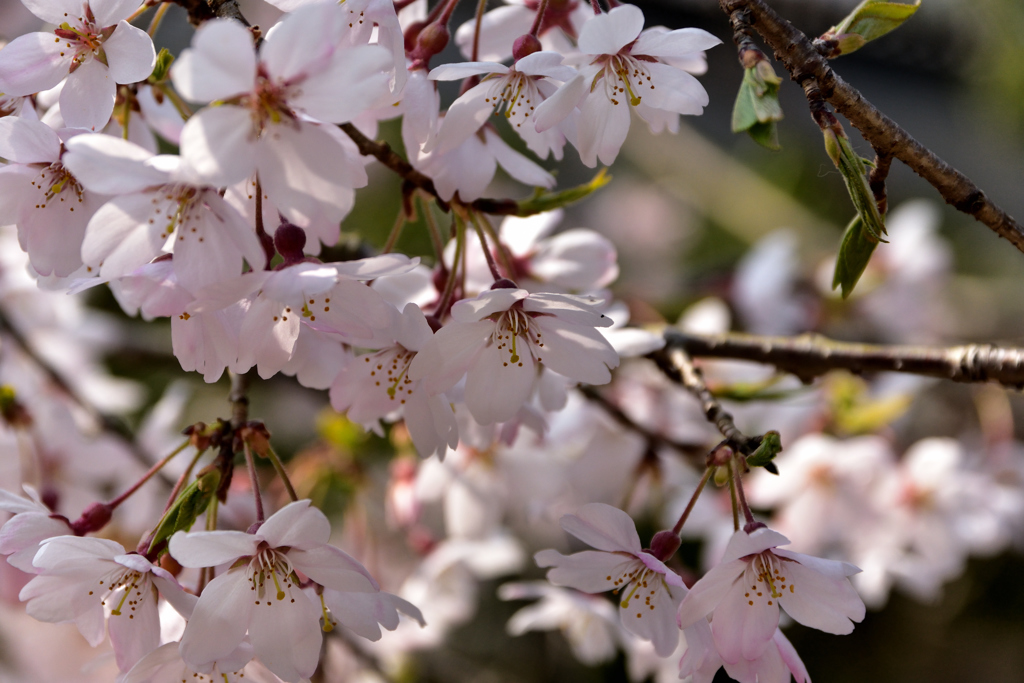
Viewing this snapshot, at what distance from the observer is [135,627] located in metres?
0.54

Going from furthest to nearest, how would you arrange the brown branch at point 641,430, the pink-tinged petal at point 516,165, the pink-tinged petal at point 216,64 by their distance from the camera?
the brown branch at point 641,430
the pink-tinged petal at point 516,165
the pink-tinged petal at point 216,64

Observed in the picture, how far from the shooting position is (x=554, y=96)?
51 cm

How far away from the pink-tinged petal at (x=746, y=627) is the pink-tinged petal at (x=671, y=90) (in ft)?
1.20

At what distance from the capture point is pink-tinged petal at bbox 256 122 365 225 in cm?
46

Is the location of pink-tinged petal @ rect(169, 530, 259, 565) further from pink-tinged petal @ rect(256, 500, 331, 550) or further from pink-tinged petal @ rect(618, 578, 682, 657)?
pink-tinged petal @ rect(618, 578, 682, 657)

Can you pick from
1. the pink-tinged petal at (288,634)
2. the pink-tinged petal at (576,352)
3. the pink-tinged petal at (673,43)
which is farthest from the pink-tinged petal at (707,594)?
the pink-tinged petal at (673,43)

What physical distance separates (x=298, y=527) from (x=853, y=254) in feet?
1.47

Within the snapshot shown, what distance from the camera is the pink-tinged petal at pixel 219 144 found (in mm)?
415

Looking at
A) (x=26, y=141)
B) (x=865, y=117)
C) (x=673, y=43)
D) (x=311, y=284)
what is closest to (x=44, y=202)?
(x=26, y=141)

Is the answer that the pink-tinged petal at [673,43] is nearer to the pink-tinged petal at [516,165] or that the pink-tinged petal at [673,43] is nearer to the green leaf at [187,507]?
the pink-tinged petal at [516,165]

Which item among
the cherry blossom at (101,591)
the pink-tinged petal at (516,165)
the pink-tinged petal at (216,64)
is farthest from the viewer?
the pink-tinged petal at (516,165)

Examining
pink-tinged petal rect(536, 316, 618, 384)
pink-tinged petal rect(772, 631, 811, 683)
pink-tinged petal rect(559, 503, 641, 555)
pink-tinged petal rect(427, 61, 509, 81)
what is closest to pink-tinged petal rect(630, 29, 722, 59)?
pink-tinged petal rect(427, 61, 509, 81)

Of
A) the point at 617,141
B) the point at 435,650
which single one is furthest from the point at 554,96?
the point at 435,650

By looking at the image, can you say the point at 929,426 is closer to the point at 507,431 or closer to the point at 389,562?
the point at 389,562
